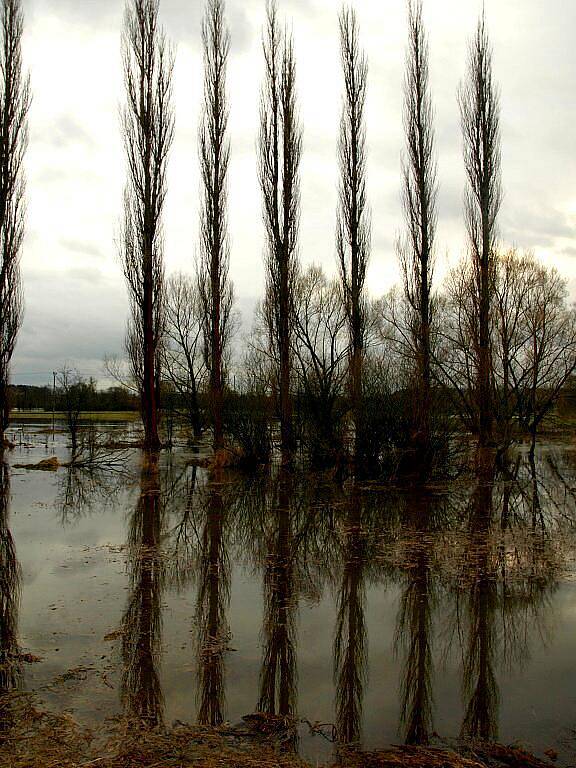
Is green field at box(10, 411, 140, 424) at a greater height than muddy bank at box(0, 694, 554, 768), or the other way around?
green field at box(10, 411, 140, 424)

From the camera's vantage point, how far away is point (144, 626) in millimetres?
5719

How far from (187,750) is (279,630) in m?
2.10

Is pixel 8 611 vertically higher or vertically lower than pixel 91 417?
lower

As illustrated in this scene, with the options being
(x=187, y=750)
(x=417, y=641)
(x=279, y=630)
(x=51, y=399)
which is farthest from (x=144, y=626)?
(x=51, y=399)

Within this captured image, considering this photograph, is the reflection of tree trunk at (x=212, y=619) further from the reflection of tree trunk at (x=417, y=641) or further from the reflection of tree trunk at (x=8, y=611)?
the reflection of tree trunk at (x=8, y=611)

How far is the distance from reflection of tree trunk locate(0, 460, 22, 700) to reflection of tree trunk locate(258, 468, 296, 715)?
1.80 m

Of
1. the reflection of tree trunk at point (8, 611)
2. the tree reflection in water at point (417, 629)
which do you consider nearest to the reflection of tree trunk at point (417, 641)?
the tree reflection in water at point (417, 629)

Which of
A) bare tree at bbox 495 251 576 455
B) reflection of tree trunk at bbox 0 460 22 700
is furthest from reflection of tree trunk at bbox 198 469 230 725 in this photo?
bare tree at bbox 495 251 576 455

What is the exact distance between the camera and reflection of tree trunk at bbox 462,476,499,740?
4.05 meters

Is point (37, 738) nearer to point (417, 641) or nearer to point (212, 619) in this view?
point (212, 619)

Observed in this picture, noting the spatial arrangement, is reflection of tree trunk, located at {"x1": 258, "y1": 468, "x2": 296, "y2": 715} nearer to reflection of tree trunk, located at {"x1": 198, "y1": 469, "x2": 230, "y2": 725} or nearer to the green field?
reflection of tree trunk, located at {"x1": 198, "y1": 469, "x2": 230, "y2": 725}

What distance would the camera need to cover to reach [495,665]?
4.94 meters

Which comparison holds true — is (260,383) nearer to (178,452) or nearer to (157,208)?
(157,208)

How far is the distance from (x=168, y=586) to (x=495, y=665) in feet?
11.6
